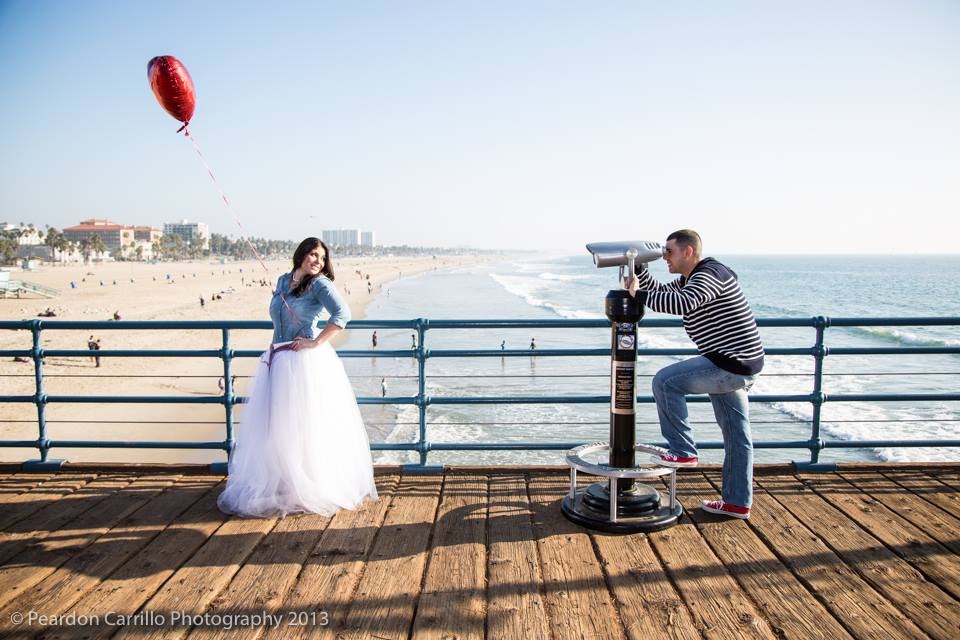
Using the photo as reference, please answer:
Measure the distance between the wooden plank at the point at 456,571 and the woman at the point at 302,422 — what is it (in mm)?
614

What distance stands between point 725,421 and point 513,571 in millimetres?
1620

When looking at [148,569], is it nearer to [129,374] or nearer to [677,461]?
[677,461]

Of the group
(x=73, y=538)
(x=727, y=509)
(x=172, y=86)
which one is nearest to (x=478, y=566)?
(x=727, y=509)

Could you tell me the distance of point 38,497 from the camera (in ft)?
14.7

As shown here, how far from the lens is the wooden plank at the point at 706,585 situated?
2.83m

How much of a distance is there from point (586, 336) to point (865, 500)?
28.5 meters

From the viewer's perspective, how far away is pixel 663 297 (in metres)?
3.72

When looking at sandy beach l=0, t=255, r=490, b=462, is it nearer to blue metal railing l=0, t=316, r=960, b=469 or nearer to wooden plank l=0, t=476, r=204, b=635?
blue metal railing l=0, t=316, r=960, b=469

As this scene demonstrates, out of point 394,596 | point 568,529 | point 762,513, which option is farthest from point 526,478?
point 394,596

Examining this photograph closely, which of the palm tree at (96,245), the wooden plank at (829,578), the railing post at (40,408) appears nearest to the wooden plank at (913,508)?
the wooden plank at (829,578)

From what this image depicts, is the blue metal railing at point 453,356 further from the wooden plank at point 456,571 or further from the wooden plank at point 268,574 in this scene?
the wooden plank at point 268,574

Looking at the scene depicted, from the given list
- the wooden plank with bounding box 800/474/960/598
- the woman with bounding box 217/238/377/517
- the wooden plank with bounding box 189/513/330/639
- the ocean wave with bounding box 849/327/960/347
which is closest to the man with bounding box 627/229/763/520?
the wooden plank with bounding box 800/474/960/598

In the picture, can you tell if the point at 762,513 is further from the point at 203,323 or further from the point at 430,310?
the point at 430,310

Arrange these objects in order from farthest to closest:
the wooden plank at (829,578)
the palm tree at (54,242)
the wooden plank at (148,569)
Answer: the palm tree at (54,242) → the wooden plank at (148,569) → the wooden plank at (829,578)
